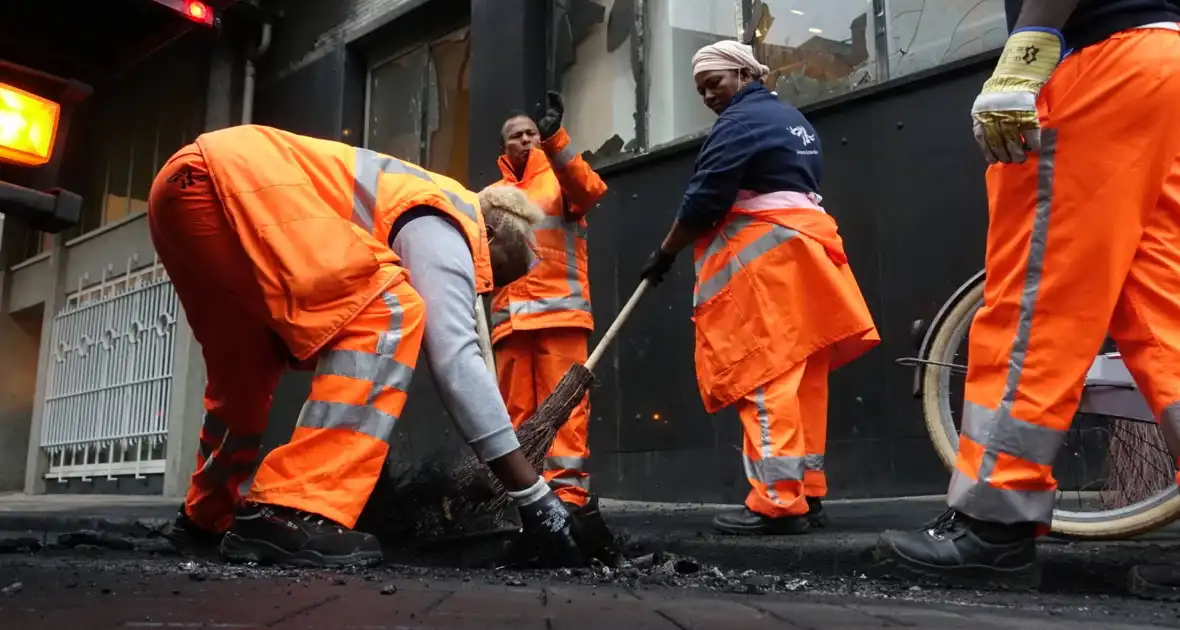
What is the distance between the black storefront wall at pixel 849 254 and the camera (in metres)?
4.17

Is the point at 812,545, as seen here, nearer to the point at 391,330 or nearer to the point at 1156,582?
the point at 1156,582

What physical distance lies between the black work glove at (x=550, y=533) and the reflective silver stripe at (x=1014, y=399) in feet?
2.97

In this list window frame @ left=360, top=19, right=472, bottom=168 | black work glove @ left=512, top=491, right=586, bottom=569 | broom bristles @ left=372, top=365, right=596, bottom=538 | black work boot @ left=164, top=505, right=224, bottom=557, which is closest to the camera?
black work glove @ left=512, top=491, right=586, bottom=569

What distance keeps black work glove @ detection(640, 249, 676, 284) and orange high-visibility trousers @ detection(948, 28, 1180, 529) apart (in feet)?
6.13

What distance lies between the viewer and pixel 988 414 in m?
1.92

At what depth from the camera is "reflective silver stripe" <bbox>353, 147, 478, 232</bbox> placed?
2275 millimetres

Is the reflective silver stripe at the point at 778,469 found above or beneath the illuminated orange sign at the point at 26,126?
beneath

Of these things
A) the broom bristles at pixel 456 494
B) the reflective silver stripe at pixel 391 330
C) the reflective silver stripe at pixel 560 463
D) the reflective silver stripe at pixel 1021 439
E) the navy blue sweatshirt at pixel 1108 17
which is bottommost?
the broom bristles at pixel 456 494

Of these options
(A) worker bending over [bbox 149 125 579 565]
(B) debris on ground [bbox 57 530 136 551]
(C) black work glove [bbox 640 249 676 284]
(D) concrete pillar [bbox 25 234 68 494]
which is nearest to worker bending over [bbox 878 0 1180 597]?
(A) worker bending over [bbox 149 125 579 565]

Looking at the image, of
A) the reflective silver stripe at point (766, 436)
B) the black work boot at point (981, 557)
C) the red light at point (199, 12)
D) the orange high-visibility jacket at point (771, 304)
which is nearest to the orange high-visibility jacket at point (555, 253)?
the orange high-visibility jacket at point (771, 304)

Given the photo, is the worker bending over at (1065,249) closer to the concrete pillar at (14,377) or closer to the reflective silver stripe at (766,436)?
the reflective silver stripe at (766,436)

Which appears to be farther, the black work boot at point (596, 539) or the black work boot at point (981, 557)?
the black work boot at point (596, 539)

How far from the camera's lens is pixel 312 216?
6.98 ft

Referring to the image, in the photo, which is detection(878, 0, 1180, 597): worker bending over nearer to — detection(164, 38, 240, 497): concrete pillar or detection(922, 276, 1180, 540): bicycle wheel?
detection(922, 276, 1180, 540): bicycle wheel
